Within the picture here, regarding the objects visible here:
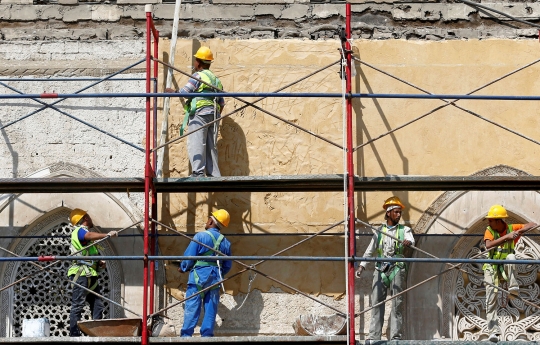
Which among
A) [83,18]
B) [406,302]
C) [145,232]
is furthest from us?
[83,18]

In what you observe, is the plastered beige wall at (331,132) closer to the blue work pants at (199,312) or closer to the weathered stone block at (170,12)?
the weathered stone block at (170,12)

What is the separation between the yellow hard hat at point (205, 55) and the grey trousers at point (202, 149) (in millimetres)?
625

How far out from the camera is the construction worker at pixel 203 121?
1332 cm

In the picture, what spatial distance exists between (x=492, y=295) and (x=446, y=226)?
3.55 ft

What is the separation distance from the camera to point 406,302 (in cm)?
1329

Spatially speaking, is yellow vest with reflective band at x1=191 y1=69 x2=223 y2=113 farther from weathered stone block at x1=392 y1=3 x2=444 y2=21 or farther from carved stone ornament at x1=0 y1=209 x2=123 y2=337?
weathered stone block at x1=392 y1=3 x2=444 y2=21

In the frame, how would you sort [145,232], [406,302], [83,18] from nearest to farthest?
[145,232] → [406,302] → [83,18]

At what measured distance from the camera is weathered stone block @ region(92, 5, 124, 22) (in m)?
14.2

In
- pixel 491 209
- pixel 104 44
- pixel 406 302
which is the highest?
pixel 104 44

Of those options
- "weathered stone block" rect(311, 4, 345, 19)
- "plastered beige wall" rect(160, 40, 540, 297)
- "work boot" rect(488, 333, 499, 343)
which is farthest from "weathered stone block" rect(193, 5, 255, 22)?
"work boot" rect(488, 333, 499, 343)

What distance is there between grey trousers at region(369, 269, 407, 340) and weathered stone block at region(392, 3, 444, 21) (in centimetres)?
290

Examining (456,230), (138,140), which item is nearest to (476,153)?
(456,230)

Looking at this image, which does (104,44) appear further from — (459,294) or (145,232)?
(459,294)

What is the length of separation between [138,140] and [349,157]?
8.39ft
